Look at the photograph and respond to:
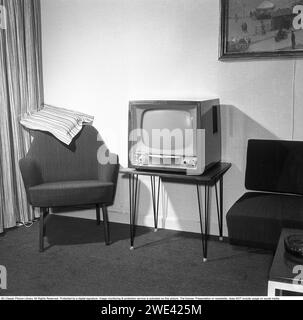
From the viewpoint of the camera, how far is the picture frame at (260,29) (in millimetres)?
2590

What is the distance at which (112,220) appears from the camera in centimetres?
332

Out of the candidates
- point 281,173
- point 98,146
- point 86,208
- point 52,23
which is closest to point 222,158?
point 281,173

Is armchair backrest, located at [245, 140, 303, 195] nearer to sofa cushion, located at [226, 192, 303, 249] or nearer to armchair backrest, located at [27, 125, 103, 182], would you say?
sofa cushion, located at [226, 192, 303, 249]

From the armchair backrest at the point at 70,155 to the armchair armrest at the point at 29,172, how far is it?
18 cm

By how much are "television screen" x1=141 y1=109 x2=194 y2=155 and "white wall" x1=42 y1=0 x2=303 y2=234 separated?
46 centimetres

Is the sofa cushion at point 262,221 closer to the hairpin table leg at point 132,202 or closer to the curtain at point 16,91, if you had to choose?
the hairpin table leg at point 132,202

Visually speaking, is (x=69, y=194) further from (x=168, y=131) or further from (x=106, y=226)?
(x=168, y=131)

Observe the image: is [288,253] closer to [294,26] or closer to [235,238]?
[235,238]

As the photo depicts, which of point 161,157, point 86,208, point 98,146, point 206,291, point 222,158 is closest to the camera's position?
point 206,291

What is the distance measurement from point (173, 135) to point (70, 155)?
0.95m

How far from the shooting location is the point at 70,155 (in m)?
3.12

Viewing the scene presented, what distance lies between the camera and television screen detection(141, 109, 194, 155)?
98.3 inches

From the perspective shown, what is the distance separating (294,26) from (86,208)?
203 centimetres

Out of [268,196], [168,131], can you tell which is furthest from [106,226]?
[268,196]
